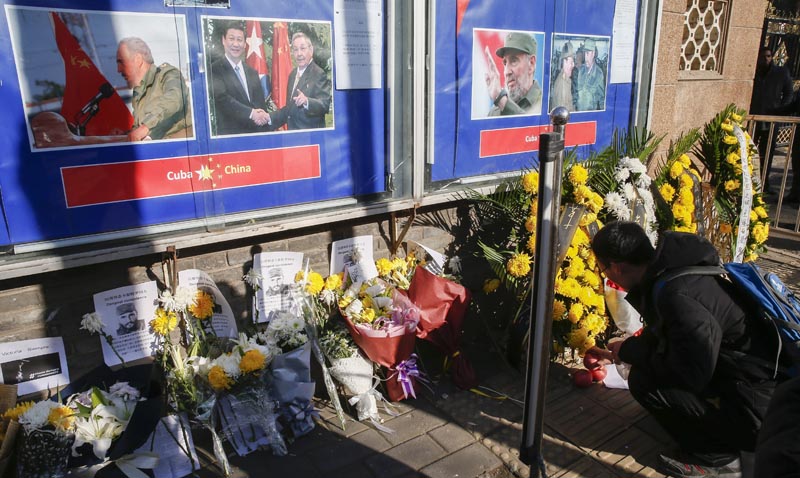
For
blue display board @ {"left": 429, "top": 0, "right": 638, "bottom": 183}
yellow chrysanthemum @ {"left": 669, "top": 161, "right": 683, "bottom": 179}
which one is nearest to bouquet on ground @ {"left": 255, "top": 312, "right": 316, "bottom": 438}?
blue display board @ {"left": 429, "top": 0, "right": 638, "bottom": 183}

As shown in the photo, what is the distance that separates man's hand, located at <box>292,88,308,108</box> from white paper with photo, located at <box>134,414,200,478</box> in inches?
66.4

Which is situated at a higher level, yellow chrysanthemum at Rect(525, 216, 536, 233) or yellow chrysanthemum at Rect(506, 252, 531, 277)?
yellow chrysanthemum at Rect(525, 216, 536, 233)

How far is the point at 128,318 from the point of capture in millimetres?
2893

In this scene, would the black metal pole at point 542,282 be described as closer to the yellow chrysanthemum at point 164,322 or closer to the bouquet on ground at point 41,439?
the yellow chrysanthemum at point 164,322

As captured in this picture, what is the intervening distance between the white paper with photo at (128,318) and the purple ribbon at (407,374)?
4.29 feet

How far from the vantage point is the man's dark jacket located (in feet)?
8.26

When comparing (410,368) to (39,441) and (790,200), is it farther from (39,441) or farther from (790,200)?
(790,200)

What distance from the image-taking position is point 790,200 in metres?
8.23

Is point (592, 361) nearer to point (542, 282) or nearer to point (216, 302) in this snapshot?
point (542, 282)

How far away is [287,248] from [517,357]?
1.56 metres

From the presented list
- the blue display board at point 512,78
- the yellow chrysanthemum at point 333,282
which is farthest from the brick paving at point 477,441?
the blue display board at point 512,78

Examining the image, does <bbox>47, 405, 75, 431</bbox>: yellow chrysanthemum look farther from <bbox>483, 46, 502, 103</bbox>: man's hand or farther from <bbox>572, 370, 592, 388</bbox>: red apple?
<bbox>483, 46, 502, 103</bbox>: man's hand

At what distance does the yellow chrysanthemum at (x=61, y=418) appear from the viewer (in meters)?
2.45

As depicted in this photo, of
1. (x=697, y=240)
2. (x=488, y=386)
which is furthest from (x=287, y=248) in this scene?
(x=697, y=240)
